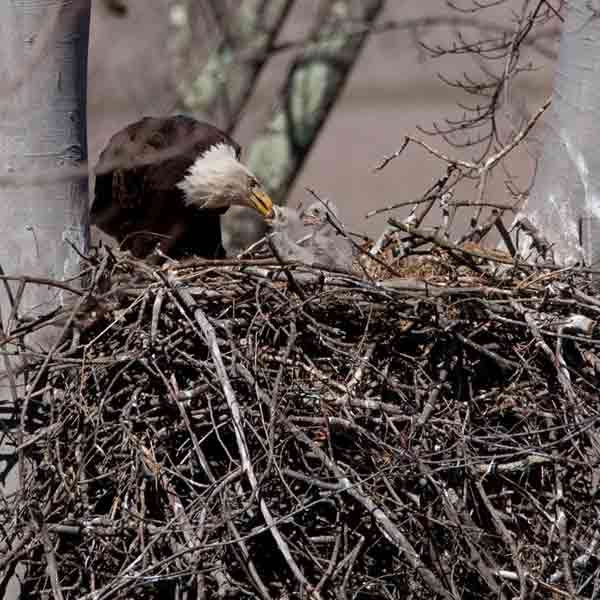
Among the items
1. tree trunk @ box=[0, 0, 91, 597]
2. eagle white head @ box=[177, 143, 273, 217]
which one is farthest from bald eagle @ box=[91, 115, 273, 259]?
tree trunk @ box=[0, 0, 91, 597]

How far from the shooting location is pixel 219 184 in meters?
5.61

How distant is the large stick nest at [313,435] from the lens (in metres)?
3.39

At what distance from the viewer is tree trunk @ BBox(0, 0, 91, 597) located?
3557 millimetres

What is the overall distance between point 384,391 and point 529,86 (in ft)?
12.2

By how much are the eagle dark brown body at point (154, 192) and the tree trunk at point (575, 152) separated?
171cm

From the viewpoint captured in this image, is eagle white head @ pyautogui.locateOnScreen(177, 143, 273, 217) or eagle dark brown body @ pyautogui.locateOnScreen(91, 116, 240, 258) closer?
eagle dark brown body @ pyautogui.locateOnScreen(91, 116, 240, 258)

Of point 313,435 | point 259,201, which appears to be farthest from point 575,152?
point 259,201

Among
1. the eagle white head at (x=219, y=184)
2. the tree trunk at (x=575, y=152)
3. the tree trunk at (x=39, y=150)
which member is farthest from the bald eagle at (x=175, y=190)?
the tree trunk at (x=575, y=152)

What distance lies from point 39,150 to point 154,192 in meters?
1.81

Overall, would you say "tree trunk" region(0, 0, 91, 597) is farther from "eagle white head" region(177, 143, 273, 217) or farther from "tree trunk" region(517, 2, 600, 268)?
"eagle white head" region(177, 143, 273, 217)

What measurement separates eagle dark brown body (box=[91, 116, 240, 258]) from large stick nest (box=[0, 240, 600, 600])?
166cm

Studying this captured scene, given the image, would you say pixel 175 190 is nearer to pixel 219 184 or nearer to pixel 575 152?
pixel 219 184

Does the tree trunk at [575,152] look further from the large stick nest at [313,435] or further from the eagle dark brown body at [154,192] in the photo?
the eagle dark brown body at [154,192]

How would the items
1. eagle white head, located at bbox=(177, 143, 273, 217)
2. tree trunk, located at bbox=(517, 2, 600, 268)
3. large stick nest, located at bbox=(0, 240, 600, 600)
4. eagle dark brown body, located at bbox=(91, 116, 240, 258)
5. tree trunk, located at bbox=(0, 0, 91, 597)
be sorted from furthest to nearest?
eagle white head, located at bbox=(177, 143, 273, 217), eagle dark brown body, located at bbox=(91, 116, 240, 258), tree trunk, located at bbox=(517, 2, 600, 268), tree trunk, located at bbox=(0, 0, 91, 597), large stick nest, located at bbox=(0, 240, 600, 600)
